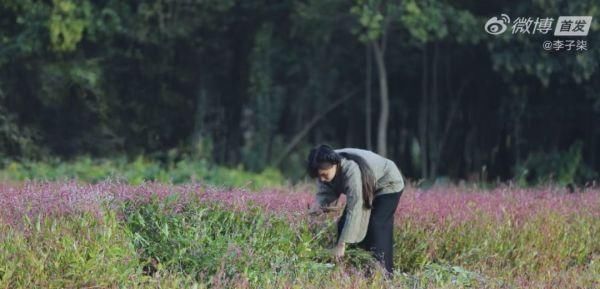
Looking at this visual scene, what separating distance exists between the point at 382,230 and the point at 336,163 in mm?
630

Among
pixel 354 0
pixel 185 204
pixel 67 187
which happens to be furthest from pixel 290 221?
pixel 354 0

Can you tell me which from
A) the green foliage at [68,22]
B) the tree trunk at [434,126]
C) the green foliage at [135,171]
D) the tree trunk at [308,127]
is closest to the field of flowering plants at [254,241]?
the green foliage at [135,171]

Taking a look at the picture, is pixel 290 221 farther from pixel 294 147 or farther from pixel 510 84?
pixel 294 147

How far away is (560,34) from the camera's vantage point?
47.3 feet

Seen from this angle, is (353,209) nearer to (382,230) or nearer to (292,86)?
(382,230)

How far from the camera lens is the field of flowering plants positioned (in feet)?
18.8

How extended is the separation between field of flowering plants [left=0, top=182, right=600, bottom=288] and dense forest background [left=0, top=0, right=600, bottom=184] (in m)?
6.77

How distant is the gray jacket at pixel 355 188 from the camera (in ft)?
22.2

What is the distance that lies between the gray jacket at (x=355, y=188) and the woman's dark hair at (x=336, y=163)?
4cm

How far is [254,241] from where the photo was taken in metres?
6.59

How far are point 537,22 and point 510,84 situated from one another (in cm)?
135

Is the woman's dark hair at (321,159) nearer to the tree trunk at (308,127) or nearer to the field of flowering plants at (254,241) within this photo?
the field of flowering plants at (254,241)

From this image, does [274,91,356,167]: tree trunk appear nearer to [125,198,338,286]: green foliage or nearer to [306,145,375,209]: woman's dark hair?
[125,198,338,286]: green foliage

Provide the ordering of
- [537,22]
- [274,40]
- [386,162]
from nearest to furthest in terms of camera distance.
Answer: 1. [386,162]
2. [537,22]
3. [274,40]
